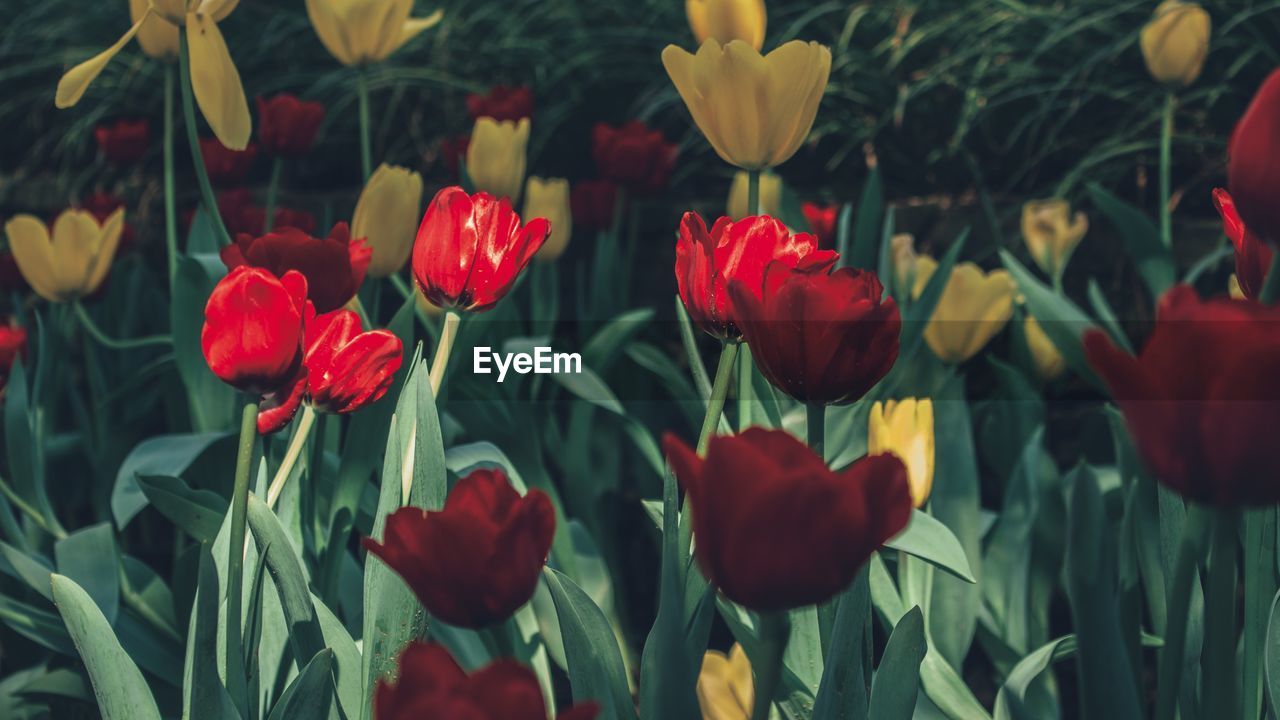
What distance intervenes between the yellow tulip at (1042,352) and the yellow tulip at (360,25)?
2.64 ft

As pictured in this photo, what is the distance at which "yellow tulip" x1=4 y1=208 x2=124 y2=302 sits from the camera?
1180 mm

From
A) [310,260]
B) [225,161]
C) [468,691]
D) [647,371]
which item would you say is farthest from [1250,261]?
[225,161]

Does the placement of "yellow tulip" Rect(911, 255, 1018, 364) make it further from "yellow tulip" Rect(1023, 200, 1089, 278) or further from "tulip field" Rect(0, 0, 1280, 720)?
"yellow tulip" Rect(1023, 200, 1089, 278)

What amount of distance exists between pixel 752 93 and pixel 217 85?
1.21 ft

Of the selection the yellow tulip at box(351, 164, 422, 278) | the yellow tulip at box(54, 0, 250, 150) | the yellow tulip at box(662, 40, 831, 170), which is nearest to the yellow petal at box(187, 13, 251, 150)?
the yellow tulip at box(54, 0, 250, 150)

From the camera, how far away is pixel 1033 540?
1.20m

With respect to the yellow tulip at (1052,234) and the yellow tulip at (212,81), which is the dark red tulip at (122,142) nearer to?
the yellow tulip at (212,81)

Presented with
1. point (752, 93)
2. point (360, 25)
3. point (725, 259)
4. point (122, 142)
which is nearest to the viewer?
point (725, 259)

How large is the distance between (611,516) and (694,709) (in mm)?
1062

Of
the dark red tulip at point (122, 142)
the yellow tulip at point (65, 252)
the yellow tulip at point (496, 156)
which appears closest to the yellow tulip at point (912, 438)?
the yellow tulip at point (496, 156)

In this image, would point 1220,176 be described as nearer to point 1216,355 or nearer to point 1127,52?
point 1127,52

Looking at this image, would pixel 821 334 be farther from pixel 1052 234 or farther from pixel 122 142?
pixel 122 142

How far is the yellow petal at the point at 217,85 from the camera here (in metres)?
0.76

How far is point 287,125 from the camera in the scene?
137 centimetres
